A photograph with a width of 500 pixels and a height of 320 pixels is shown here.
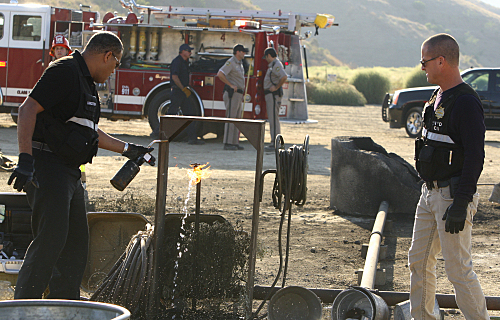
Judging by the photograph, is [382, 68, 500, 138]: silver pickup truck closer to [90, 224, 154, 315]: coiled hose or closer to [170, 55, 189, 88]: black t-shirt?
[170, 55, 189, 88]: black t-shirt

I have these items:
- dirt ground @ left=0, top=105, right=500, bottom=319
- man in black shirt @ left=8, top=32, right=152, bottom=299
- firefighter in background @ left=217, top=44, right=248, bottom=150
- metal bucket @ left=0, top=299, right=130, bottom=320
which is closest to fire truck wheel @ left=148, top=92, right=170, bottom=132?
dirt ground @ left=0, top=105, right=500, bottom=319

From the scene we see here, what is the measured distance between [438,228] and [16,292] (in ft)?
8.37

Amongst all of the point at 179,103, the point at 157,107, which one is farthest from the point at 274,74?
the point at 157,107

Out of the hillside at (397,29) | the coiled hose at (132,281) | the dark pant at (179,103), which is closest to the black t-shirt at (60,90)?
the coiled hose at (132,281)

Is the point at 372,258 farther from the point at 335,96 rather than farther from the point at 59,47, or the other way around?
the point at 335,96

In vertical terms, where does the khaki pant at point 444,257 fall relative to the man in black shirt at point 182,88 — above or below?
below

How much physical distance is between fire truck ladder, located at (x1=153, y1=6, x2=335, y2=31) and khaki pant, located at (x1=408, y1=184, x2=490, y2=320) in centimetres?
1075

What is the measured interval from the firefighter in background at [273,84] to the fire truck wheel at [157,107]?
2335 millimetres

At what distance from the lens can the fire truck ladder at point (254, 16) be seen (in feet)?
44.9

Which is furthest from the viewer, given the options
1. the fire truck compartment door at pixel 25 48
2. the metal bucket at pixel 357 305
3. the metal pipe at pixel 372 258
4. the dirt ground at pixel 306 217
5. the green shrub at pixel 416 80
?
the green shrub at pixel 416 80

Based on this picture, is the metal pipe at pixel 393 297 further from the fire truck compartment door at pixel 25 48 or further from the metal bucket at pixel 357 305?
the fire truck compartment door at pixel 25 48

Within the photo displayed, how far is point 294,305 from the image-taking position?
3.74 metres

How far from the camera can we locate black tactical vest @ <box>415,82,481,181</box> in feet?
11.0

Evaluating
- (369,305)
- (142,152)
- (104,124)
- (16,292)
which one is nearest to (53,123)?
(142,152)
